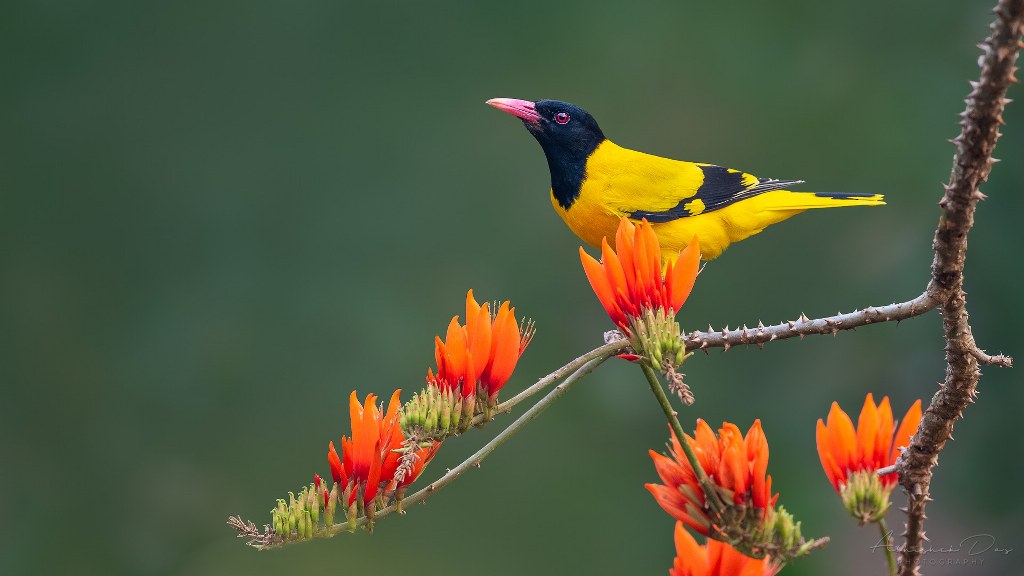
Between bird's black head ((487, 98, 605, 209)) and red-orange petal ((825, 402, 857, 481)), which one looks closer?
red-orange petal ((825, 402, 857, 481))

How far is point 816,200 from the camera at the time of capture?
165 cm

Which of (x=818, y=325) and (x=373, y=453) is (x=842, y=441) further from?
(x=373, y=453)

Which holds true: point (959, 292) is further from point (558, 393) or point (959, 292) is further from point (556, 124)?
point (556, 124)

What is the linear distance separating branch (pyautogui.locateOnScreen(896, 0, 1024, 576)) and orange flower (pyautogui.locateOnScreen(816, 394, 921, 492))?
0.02 meters

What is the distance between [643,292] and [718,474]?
0.13 metres

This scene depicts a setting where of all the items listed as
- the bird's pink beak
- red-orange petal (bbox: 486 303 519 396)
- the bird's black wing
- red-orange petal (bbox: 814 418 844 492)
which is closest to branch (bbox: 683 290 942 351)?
red-orange petal (bbox: 814 418 844 492)

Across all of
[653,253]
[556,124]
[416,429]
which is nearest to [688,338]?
[653,253]

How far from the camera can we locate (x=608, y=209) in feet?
5.16

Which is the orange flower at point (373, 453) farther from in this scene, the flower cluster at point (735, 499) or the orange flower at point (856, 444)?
the orange flower at point (856, 444)

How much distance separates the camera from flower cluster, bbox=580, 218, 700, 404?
2.20ft

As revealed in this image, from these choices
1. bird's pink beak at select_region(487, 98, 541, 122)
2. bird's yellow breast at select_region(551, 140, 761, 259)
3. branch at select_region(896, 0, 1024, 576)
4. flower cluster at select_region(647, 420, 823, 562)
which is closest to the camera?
branch at select_region(896, 0, 1024, 576)

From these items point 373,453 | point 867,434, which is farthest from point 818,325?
point 373,453

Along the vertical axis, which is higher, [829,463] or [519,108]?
[519,108]

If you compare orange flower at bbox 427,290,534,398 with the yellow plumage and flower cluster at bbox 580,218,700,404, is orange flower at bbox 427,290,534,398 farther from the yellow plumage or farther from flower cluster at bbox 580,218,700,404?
the yellow plumage
